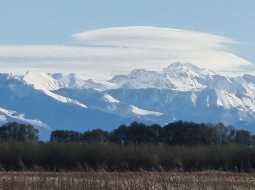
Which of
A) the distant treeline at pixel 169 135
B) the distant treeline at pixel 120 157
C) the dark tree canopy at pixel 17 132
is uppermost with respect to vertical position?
the dark tree canopy at pixel 17 132

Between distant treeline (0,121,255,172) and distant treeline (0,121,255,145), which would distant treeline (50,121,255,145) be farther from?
distant treeline (0,121,255,172)

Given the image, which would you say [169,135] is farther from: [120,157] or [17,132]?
[120,157]

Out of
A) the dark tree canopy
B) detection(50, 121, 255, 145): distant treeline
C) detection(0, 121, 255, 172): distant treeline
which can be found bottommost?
detection(0, 121, 255, 172): distant treeline

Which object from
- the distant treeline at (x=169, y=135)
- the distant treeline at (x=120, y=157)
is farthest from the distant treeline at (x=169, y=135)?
the distant treeline at (x=120, y=157)

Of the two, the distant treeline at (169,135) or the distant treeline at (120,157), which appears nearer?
the distant treeline at (120,157)

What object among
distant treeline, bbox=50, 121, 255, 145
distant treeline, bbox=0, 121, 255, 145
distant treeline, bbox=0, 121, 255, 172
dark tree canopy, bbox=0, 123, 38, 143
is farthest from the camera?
dark tree canopy, bbox=0, 123, 38, 143

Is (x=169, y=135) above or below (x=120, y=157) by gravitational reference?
above

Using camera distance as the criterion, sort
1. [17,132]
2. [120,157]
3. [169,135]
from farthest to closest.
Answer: [17,132], [169,135], [120,157]

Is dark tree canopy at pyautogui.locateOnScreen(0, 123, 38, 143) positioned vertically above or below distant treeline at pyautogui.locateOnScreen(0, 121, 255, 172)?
above

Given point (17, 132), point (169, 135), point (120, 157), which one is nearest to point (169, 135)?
point (169, 135)

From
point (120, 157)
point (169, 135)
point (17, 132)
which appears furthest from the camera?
point (17, 132)

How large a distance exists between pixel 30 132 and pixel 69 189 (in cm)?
7496

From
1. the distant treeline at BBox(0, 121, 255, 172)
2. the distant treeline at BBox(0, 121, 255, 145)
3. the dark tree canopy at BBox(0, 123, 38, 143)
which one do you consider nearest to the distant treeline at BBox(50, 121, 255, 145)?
the distant treeline at BBox(0, 121, 255, 145)

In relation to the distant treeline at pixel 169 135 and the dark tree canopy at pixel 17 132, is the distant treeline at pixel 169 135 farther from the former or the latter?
the dark tree canopy at pixel 17 132
